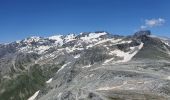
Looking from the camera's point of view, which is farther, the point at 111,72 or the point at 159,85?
the point at 111,72

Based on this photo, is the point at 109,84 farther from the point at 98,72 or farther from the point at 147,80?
the point at 98,72

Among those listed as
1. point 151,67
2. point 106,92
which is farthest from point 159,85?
point 151,67

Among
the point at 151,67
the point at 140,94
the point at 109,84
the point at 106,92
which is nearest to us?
the point at 140,94

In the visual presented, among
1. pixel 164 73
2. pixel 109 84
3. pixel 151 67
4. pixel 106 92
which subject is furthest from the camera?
pixel 151 67

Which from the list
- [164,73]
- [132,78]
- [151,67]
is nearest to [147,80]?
[132,78]

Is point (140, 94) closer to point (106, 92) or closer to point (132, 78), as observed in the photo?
point (106, 92)

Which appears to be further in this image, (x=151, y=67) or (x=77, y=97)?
(x=151, y=67)

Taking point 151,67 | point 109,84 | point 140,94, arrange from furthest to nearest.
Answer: point 151,67
point 109,84
point 140,94

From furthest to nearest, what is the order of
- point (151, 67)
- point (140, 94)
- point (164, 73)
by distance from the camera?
point (151, 67) < point (164, 73) < point (140, 94)

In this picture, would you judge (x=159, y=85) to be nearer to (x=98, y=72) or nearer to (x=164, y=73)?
(x=164, y=73)
